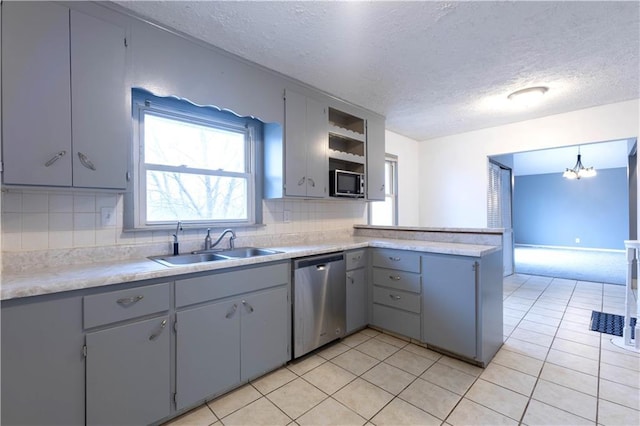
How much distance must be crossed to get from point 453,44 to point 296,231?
2.13m

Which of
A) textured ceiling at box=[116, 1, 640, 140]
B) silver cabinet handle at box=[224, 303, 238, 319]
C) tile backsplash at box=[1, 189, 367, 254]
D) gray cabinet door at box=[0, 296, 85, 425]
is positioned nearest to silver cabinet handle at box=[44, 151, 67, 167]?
tile backsplash at box=[1, 189, 367, 254]

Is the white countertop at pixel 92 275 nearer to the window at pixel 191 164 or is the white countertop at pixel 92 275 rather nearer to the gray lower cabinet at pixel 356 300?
the window at pixel 191 164

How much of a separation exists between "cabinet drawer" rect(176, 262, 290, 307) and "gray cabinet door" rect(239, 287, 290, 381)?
0.07 metres

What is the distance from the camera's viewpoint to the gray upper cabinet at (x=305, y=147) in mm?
2668

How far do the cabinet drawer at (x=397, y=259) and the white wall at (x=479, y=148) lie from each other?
8.03 ft

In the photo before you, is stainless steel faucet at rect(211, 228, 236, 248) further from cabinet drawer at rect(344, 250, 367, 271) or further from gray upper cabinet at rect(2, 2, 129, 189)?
cabinet drawer at rect(344, 250, 367, 271)

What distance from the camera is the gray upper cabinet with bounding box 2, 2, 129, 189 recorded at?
142cm

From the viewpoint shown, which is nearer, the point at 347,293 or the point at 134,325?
the point at 134,325

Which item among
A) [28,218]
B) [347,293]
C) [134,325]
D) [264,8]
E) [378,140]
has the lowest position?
[347,293]

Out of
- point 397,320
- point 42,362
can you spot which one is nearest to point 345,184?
point 397,320

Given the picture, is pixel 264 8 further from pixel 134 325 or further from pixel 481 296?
pixel 481 296

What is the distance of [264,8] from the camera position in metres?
1.77

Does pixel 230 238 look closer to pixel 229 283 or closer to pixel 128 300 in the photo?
pixel 229 283

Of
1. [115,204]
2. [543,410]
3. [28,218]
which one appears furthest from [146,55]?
[543,410]
